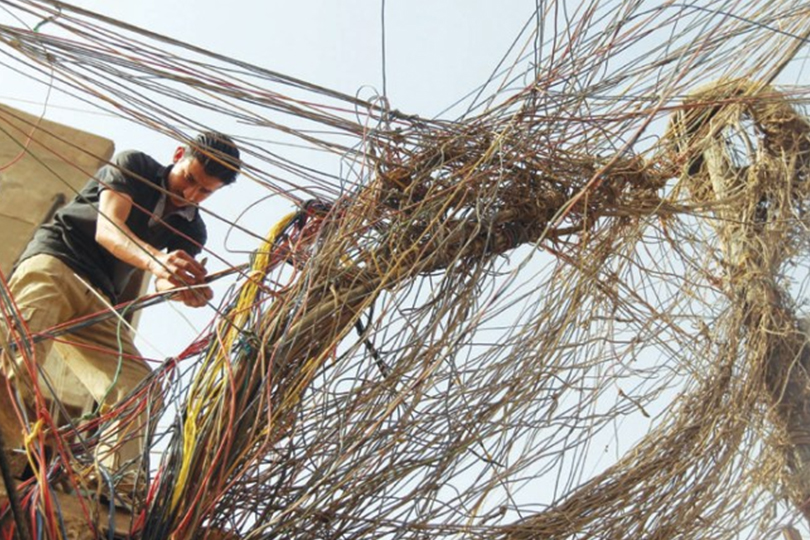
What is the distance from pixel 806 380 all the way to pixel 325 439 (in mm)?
2305

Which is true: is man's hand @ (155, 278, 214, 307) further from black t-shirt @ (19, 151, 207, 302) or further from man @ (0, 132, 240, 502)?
black t-shirt @ (19, 151, 207, 302)

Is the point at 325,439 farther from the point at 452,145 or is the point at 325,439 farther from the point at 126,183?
the point at 126,183

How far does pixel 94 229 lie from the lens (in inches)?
165

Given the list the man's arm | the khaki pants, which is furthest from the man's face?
the khaki pants

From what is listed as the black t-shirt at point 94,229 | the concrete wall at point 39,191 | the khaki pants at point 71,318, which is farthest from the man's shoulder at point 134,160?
the concrete wall at point 39,191

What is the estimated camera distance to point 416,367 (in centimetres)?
342

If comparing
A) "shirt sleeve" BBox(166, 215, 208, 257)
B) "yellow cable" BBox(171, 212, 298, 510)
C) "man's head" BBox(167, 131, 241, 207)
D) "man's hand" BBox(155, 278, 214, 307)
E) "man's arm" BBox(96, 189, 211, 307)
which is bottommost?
"yellow cable" BBox(171, 212, 298, 510)

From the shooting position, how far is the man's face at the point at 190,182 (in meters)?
4.20

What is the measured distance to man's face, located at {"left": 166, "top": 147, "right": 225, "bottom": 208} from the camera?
4199mm

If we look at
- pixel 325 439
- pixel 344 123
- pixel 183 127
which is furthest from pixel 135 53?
pixel 325 439

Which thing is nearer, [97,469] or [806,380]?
[97,469]

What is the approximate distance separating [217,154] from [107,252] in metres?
1.02

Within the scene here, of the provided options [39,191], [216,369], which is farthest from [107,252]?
[39,191]

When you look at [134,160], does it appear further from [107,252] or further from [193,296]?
[193,296]
